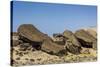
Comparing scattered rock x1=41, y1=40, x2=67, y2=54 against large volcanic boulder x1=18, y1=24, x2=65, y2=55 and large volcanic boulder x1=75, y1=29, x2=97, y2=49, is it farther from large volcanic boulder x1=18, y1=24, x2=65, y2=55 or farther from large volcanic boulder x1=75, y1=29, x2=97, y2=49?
large volcanic boulder x1=75, y1=29, x2=97, y2=49

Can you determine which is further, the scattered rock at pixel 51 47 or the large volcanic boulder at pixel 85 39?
the large volcanic boulder at pixel 85 39

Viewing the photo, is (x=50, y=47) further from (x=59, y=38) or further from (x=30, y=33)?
(x=30, y=33)

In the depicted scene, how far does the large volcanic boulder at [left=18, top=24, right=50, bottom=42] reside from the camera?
2.54 m

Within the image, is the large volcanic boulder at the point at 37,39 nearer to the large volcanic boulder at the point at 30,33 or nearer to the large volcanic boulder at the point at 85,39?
the large volcanic boulder at the point at 30,33

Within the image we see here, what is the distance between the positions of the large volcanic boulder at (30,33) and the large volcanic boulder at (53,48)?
0.08 metres

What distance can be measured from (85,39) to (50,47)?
52cm

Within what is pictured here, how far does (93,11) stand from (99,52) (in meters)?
0.58

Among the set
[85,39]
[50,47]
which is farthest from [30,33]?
[85,39]

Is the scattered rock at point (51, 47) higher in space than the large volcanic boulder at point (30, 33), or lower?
lower

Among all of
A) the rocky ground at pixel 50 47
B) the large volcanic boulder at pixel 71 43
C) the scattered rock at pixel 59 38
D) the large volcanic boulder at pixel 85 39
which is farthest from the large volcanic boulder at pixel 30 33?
the large volcanic boulder at pixel 85 39

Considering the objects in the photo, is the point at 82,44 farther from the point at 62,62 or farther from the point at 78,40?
the point at 62,62

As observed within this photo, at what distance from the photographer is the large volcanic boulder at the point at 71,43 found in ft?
8.93

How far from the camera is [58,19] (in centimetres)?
270

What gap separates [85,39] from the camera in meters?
2.81
